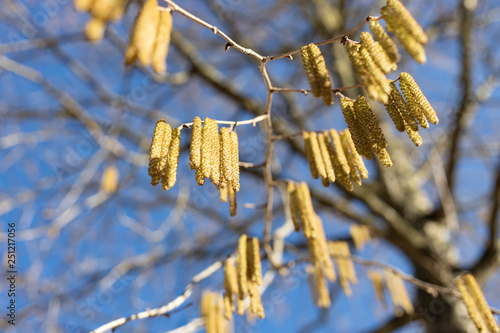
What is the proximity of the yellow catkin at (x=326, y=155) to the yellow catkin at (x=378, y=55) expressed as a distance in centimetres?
40

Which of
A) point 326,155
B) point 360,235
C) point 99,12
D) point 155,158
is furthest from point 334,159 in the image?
point 360,235

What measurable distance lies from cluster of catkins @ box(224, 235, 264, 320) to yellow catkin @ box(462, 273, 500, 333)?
2.51 ft

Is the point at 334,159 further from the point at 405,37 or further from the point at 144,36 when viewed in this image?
the point at 144,36

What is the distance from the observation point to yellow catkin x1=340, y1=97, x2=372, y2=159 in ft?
3.54

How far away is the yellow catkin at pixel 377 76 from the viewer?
3.02 feet

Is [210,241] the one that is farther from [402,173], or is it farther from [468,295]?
[468,295]

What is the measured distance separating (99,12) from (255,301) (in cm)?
100

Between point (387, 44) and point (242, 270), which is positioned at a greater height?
point (387, 44)

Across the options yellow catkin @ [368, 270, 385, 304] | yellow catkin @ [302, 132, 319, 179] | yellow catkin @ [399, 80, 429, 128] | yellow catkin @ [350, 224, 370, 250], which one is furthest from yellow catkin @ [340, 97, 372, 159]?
yellow catkin @ [350, 224, 370, 250]

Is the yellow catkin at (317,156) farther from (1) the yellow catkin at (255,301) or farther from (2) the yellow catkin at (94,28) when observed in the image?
(2) the yellow catkin at (94,28)

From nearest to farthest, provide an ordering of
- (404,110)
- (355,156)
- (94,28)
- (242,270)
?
1. (94,28)
2. (404,110)
3. (355,156)
4. (242,270)

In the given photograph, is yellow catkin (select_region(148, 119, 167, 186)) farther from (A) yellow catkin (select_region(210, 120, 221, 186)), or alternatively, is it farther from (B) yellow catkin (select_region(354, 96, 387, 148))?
(B) yellow catkin (select_region(354, 96, 387, 148))

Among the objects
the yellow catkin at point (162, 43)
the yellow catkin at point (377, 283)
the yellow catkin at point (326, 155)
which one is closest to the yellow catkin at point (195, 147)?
the yellow catkin at point (162, 43)

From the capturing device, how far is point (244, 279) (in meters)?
1.40
